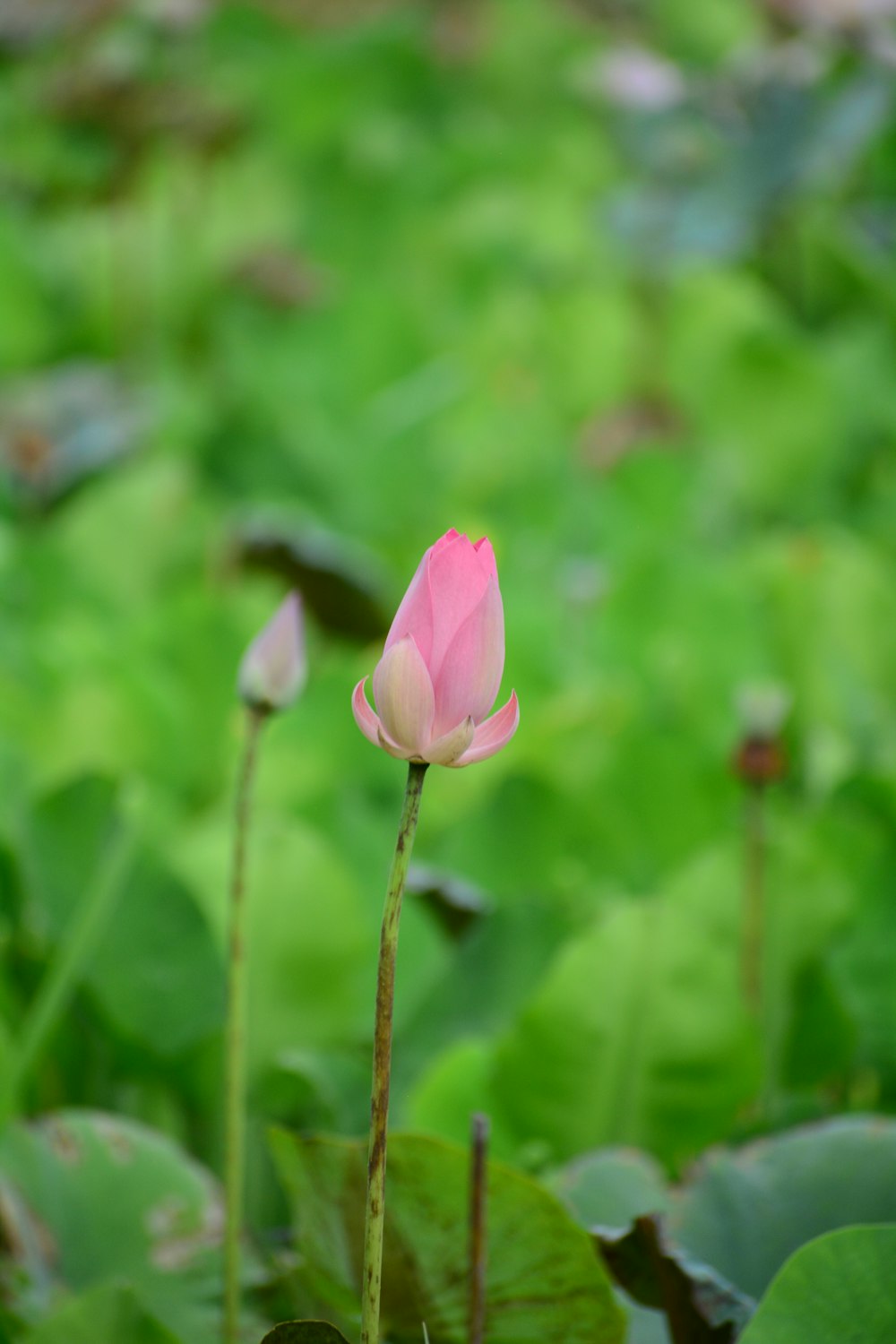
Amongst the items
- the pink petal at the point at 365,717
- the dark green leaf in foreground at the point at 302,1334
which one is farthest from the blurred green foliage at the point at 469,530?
the pink petal at the point at 365,717

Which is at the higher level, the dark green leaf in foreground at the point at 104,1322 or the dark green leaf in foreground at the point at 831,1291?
the dark green leaf in foreground at the point at 831,1291

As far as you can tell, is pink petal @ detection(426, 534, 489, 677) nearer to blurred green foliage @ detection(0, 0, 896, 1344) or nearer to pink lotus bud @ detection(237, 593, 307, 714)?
pink lotus bud @ detection(237, 593, 307, 714)

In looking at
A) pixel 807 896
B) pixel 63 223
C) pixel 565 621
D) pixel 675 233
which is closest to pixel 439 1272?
pixel 807 896

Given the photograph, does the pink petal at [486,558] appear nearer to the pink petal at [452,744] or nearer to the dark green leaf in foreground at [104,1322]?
the pink petal at [452,744]

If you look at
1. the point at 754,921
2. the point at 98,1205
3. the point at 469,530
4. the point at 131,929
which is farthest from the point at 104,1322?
the point at 469,530

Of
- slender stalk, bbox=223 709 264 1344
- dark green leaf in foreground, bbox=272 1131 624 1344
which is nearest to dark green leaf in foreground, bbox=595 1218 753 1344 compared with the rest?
dark green leaf in foreground, bbox=272 1131 624 1344

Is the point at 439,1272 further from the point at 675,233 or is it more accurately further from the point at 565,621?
the point at 675,233
